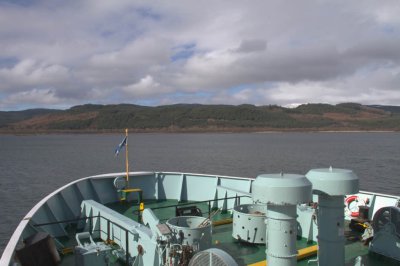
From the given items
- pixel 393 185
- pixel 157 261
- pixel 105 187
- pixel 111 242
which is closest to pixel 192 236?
pixel 157 261

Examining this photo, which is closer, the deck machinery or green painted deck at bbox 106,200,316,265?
the deck machinery

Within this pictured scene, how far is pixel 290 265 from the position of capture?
16.6ft

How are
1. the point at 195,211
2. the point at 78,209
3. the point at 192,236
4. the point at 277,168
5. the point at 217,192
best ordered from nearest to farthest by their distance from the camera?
the point at 192,236 < the point at 195,211 < the point at 78,209 < the point at 217,192 < the point at 277,168

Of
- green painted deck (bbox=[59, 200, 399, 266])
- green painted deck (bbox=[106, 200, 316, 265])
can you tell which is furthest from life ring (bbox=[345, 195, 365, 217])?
green painted deck (bbox=[106, 200, 316, 265])

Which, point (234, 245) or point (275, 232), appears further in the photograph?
point (234, 245)

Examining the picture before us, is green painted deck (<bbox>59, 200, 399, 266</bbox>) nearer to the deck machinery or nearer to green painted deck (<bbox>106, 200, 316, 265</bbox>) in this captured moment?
green painted deck (<bbox>106, 200, 316, 265</bbox>)

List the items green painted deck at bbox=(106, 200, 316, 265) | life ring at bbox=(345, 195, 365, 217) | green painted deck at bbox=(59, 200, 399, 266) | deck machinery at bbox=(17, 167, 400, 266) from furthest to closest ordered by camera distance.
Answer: life ring at bbox=(345, 195, 365, 217) → green painted deck at bbox=(106, 200, 316, 265) → green painted deck at bbox=(59, 200, 399, 266) → deck machinery at bbox=(17, 167, 400, 266)

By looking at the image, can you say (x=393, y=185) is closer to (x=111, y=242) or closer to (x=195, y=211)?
(x=195, y=211)

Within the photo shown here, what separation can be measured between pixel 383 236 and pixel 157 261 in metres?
4.61

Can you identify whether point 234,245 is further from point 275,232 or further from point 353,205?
point 353,205

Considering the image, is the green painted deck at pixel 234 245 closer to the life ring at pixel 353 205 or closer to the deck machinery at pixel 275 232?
the deck machinery at pixel 275 232

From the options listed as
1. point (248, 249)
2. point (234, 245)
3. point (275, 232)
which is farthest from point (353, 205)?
point (275, 232)

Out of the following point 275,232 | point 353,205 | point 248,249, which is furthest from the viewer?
point 353,205

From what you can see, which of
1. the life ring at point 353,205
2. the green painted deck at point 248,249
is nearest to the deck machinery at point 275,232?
the green painted deck at point 248,249
